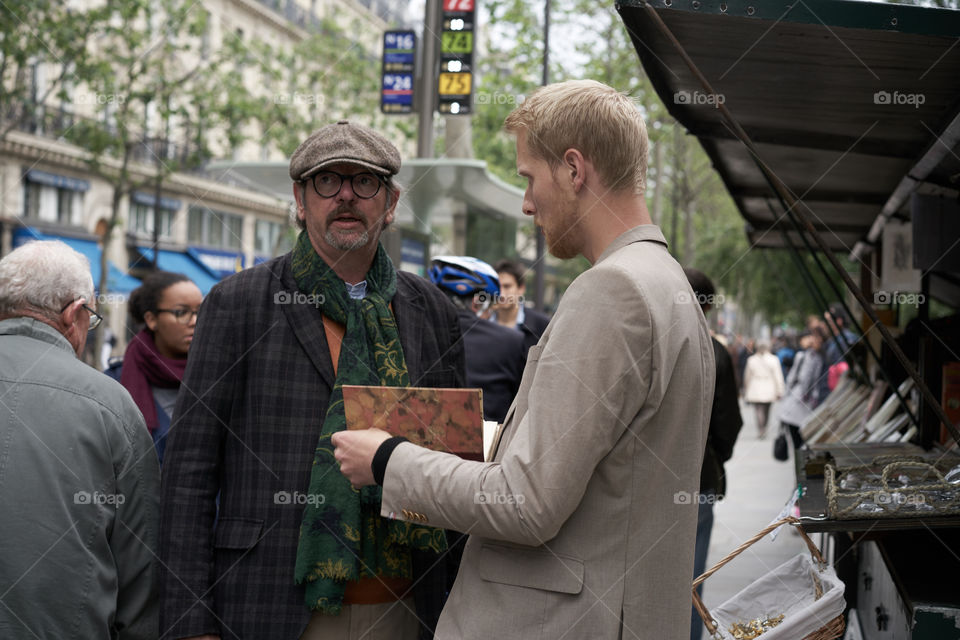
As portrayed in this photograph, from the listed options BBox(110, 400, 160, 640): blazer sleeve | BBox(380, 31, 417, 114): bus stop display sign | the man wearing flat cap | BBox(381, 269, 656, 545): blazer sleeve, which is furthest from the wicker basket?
BBox(380, 31, 417, 114): bus stop display sign

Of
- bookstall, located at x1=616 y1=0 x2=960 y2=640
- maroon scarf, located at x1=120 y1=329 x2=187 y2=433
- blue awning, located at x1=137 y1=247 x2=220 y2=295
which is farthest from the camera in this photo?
blue awning, located at x1=137 y1=247 x2=220 y2=295

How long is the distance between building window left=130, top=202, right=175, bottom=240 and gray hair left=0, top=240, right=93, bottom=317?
108ft

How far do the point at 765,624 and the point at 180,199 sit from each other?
120 ft

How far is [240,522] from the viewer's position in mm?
2578

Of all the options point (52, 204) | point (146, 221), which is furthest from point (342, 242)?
point (146, 221)

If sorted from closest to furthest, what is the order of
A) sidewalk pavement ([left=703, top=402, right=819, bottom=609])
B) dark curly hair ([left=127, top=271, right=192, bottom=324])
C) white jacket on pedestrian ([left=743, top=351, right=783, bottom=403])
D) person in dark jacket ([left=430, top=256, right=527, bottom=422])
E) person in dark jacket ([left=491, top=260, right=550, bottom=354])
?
1. dark curly hair ([left=127, top=271, right=192, bottom=324])
2. person in dark jacket ([left=430, top=256, right=527, bottom=422])
3. person in dark jacket ([left=491, top=260, right=550, bottom=354])
4. sidewalk pavement ([left=703, top=402, right=819, bottom=609])
5. white jacket on pedestrian ([left=743, top=351, right=783, bottom=403])

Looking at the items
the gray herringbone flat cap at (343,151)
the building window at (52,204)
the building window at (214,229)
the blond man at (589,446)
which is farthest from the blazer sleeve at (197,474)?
the building window at (214,229)

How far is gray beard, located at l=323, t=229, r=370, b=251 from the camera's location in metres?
2.78

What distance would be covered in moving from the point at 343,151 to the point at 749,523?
8114 mm

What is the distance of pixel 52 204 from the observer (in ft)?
101

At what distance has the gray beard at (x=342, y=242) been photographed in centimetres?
278

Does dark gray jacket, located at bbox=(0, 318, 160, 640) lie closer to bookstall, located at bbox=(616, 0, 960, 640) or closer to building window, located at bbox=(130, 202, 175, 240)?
bookstall, located at bbox=(616, 0, 960, 640)

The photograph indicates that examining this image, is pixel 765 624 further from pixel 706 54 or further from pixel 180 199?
pixel 180 199

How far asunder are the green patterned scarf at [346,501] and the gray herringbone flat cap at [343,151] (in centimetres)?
21
